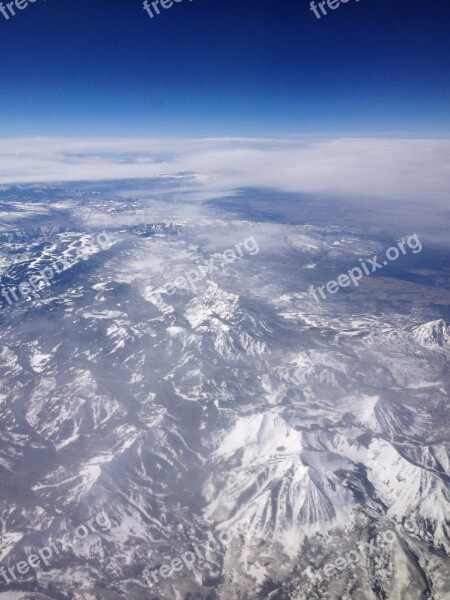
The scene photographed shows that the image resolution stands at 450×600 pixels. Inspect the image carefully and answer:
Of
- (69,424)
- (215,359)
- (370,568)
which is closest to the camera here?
(370,568)

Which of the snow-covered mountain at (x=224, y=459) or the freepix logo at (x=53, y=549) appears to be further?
the snow-covered mountain at (x=224, y=459)

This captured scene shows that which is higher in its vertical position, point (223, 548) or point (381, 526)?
point (381, 526)

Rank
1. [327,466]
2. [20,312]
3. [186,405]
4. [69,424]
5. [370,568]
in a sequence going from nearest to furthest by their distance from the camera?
[370,568] < [327,466] < [69,424] < [186,405] < [20,312]

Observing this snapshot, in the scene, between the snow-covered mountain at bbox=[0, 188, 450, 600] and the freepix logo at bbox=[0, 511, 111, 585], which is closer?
the freepix logo at bbox=[0, 511, 111, 585]

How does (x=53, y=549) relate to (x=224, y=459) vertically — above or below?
above

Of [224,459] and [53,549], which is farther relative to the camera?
[224,459]

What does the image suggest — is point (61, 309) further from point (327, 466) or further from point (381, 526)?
point (381, 526)

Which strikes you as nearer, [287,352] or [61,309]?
[287,352]

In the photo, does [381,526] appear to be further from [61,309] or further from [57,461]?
[61,309]

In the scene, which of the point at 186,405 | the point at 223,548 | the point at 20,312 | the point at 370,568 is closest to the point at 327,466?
the point at 370,568

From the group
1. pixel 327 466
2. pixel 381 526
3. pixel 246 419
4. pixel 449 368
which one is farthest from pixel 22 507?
pixel 449 368
